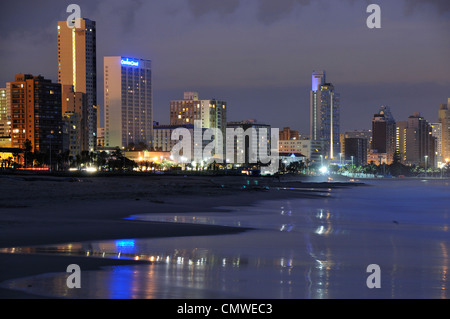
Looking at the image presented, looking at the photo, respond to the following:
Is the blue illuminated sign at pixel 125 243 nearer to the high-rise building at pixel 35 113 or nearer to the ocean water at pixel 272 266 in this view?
the ocean water at pixel 272 266

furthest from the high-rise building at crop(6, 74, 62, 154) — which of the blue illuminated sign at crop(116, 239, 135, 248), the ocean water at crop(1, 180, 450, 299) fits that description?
the blue illuminated sign at crop(116, 239, 135, 248)

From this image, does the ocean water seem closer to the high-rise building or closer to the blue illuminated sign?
the blue illuminated sign

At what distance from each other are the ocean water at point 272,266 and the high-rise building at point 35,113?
180080 mm

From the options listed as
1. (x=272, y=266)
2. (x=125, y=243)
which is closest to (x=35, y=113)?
(x=125, y=243)

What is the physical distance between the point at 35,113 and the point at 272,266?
634 feet

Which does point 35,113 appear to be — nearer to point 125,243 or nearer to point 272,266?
point 125,243

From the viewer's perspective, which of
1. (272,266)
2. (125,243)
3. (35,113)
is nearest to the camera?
(272,266)

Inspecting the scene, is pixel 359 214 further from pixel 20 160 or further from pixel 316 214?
pixel 20 160

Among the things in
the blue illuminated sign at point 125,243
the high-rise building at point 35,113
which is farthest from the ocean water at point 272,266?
the high-rise building at point 35,113

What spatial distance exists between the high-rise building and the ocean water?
180 m

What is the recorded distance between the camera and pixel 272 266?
13.3m

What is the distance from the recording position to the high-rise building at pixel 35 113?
190375 mm

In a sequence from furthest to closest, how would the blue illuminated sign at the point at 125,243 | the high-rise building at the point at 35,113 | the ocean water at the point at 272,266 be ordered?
the high-rise building at the point at 35,113, the blue illuminated sign at the point at 125,243, the ocean water at the point at 272,266

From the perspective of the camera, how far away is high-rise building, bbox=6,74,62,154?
19038cm
